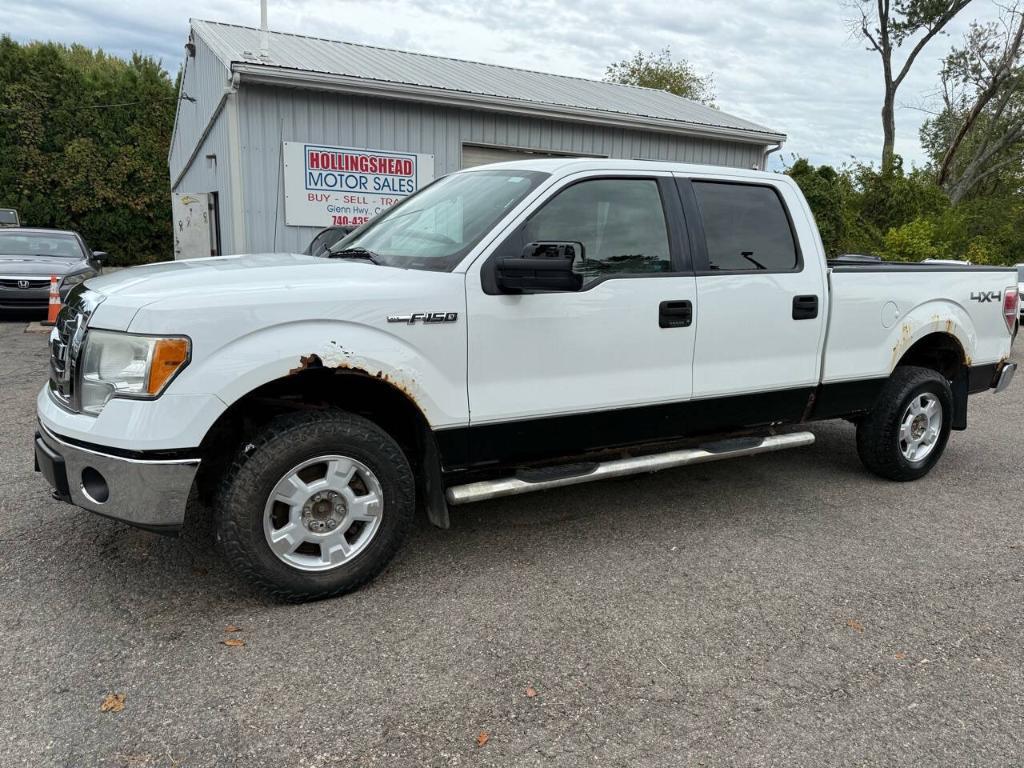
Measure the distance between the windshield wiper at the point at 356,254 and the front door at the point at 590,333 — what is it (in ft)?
2.13

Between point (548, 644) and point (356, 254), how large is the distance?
213cm

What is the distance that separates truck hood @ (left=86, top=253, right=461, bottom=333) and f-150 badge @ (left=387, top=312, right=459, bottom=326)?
0.14 ft

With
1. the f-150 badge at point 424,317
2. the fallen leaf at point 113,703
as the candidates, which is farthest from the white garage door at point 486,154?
the fallen leaf at point 113,703

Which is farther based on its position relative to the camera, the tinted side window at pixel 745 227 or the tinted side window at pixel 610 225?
the tinted side window at pixel 745 227

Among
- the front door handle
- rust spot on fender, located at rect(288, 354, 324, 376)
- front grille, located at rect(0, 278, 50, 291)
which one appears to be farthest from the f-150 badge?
front grille, located at rect(0, 278, 50, 291)

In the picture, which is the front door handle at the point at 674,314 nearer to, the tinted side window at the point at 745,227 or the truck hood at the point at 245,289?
the tinted side window at the point at 745,227

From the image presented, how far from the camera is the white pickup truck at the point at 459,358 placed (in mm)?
2951

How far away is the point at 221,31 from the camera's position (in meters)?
13.0

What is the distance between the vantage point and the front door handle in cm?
389

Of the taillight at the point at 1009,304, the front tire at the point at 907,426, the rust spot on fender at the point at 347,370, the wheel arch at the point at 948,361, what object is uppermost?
the taillight at the point at 1009,304

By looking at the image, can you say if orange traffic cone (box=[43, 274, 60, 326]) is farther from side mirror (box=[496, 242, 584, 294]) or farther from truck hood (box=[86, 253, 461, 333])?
side mirror (box=[496, 242, 584, 294])

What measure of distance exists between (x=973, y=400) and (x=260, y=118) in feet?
30.8

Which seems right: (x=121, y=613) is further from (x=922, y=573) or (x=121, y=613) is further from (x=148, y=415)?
(x=922, y=573)

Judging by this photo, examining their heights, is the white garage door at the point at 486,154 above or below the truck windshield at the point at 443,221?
above
